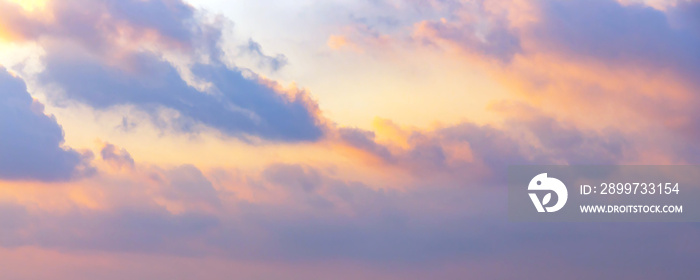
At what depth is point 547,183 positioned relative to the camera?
135 meters

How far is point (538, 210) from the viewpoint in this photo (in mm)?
135375

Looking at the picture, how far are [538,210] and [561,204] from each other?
5178mm

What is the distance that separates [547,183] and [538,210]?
21.3 feet

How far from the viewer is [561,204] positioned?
133875 millimetres

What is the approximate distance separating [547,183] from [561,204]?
5553 mm
